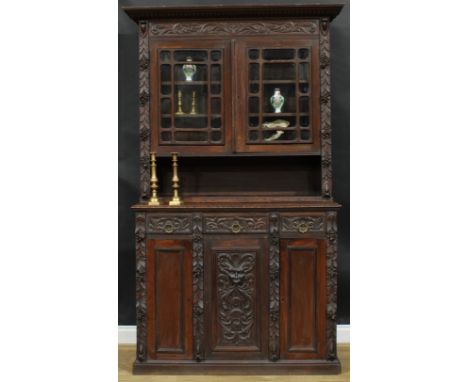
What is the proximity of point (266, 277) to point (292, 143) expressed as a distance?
94 cm

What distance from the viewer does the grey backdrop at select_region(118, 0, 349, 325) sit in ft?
12.8

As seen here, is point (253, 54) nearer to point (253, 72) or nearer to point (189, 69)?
point (253, 72)

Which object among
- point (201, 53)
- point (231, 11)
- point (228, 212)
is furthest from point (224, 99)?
point (228, 212)

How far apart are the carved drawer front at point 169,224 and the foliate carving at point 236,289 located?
0.97 feet

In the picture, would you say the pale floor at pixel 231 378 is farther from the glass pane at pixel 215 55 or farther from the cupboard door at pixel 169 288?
the glass pane at pixel 215 55

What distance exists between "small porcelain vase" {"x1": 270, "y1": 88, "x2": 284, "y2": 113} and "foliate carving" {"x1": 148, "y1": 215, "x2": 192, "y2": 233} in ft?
3.24

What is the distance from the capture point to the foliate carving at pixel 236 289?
332 cm

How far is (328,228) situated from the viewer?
130 inches

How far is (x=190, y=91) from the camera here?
3520 millimetres

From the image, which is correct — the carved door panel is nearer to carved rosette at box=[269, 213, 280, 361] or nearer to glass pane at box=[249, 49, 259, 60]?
carved rosette at box=[269, 213, 280, 361]

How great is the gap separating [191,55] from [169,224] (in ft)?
3.90

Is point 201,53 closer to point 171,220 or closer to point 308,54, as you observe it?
point 308,54

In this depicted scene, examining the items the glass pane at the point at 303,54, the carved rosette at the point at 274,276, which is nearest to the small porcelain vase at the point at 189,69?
the glass pane at the point at 303,54

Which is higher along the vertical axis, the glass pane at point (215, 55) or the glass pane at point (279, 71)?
the glass pane at point (215, 55)
